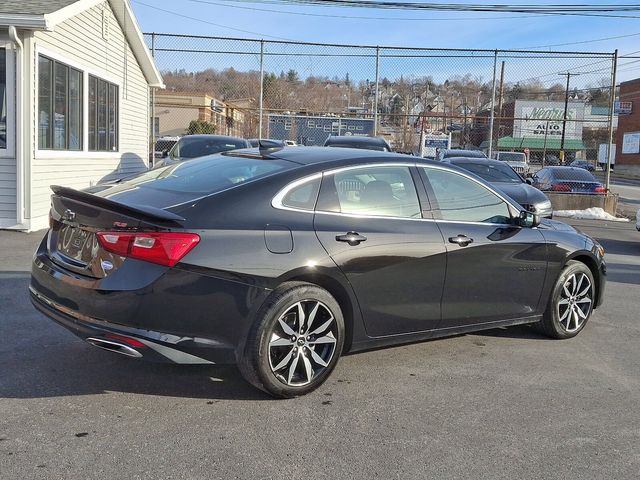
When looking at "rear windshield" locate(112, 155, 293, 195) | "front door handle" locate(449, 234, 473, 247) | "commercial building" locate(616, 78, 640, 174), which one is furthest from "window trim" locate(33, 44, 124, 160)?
"commercial building" locate(616, 78, 640, 174)

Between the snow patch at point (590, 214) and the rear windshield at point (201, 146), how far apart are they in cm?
864

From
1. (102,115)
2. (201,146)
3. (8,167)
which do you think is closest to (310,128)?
(201,146)

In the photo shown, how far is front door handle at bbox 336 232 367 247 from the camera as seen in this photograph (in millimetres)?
4344

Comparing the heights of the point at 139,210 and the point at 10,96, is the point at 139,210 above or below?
below

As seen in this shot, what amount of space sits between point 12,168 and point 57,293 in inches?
286

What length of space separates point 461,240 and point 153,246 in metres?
2.39

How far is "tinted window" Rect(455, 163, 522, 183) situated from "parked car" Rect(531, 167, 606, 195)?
3830mm

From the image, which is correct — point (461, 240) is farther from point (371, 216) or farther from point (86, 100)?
point (86, 100)

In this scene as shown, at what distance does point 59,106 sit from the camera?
11.5 meters

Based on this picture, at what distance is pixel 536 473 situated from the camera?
11.1 ft

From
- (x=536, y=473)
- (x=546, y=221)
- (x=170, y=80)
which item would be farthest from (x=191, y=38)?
(x=536, y=473)

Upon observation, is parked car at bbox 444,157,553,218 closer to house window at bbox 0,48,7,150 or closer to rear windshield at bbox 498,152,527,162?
house window at bbox 0,48,7,150

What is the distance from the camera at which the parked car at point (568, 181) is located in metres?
17.5

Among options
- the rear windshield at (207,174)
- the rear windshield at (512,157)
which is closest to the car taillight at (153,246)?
the rear windshield at (207,174)
